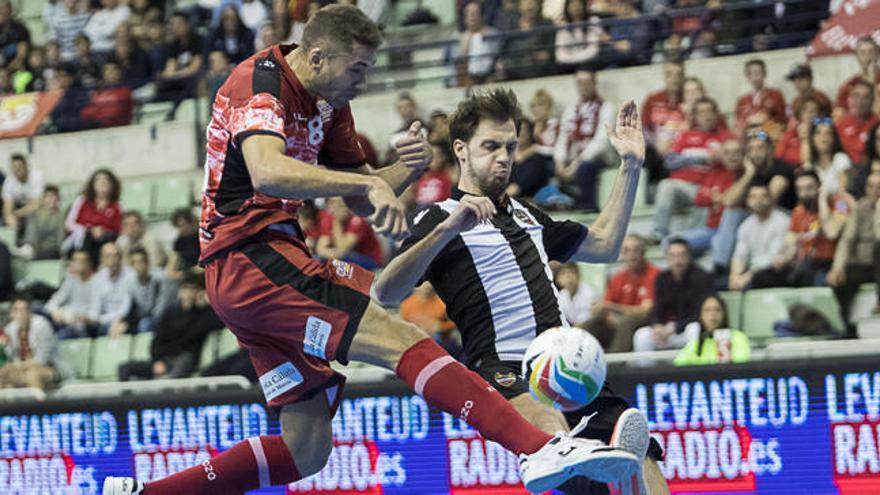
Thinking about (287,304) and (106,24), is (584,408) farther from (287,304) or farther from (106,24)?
(106,24)

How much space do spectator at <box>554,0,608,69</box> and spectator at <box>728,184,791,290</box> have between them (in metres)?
3.29

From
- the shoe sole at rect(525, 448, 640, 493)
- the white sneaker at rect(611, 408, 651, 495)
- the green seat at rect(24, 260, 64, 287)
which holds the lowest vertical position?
the shoe sole at rect(525, 448, 640, 493)

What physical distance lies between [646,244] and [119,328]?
15.7 feet

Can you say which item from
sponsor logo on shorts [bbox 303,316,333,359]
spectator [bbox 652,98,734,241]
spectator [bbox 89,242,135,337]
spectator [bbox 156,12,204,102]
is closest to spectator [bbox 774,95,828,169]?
spectator [bbox 652,98,734,241]

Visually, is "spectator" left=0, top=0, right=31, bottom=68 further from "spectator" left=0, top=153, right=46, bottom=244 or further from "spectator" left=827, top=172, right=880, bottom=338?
"spectator" left=827, top=172, right=880, bottom=338

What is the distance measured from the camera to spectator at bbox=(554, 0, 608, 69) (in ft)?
48.5

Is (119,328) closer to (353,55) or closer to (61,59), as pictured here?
(61,59)

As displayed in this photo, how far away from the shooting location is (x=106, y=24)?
18.6m

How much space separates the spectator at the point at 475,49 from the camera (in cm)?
1527

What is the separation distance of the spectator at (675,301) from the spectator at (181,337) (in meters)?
3.64

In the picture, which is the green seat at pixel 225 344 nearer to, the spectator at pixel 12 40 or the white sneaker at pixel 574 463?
the white sneaker at pixel 574 463

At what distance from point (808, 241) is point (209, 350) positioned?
4811 mm

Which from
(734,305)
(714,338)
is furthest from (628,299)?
(714,338)

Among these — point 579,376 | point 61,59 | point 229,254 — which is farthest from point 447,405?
point 61,59
